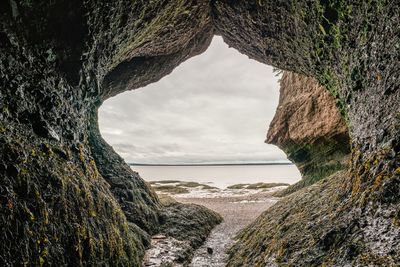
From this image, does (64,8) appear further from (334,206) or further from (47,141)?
(334,206)

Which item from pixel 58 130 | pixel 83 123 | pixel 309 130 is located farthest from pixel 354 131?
pixel 309 130

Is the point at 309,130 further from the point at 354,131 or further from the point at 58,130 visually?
the point at 58,130

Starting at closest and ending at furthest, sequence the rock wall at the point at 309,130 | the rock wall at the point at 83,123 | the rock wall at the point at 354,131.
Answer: the rock wall at the point at 354,131 → the rock wall at the point at 83,123 → the rock wall at the point at 309,130

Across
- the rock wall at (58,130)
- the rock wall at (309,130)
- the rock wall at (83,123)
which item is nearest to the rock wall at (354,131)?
the rock wall at (83,123)

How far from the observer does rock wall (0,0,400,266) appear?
11.0ft

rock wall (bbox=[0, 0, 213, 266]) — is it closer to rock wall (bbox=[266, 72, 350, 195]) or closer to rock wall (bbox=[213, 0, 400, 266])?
rock wall (bbox=[213, 0, 400, 266])

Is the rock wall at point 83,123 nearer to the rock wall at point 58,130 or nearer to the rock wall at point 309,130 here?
the rock wall at point 58,130

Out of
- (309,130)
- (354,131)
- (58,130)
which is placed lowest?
(58,130)

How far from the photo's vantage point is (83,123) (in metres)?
7.07

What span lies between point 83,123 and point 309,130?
52.4 ft

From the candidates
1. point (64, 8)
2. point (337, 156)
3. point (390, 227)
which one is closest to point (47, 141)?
point (64, 8)

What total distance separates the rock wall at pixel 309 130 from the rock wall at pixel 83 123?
347 inches

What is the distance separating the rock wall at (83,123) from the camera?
3.34 metres

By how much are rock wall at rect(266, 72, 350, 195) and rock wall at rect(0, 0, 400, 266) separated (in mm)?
8811
